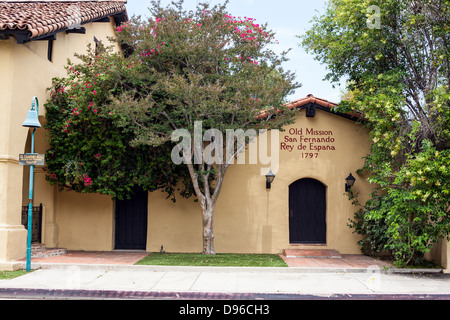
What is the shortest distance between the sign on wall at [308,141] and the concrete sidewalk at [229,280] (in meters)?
4.30

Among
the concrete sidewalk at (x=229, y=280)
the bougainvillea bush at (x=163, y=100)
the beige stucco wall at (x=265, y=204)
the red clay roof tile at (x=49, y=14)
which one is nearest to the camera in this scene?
the concrete sidewalk at (x=229, y=280)

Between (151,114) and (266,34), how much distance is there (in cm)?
384

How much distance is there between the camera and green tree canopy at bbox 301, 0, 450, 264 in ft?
32.8

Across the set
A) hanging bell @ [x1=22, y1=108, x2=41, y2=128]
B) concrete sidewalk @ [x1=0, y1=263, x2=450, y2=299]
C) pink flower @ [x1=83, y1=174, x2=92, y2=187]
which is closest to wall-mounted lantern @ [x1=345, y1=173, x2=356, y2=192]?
concrete sidewalk @ [x1=0, y1=263, x2=450, y2=299]

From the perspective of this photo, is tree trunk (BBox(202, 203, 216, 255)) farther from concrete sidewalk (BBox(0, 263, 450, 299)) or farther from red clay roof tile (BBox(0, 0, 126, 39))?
red clay roof tile (BBox(0, 0, 126, 39))

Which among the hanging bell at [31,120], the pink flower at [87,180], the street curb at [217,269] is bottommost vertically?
the street curb at [217,269]

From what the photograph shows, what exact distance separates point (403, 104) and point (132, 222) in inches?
343

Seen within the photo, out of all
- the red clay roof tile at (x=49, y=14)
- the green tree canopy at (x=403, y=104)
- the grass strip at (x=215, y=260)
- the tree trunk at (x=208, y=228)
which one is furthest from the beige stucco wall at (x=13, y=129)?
the green tree canopy at (x=403, y=104)

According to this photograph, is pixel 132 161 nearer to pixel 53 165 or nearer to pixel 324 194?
pixel 53 165

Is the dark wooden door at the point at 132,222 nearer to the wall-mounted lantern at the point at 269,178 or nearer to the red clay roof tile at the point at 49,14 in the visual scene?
the wall-mounted lantern at the point at 269,178

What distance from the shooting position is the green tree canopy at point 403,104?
32.8 ft

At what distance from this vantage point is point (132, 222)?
13.9 meters

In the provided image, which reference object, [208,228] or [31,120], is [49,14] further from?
[208,228]

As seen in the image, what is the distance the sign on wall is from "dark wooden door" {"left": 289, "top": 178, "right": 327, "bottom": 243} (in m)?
0.91
